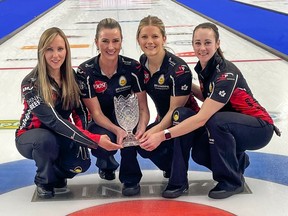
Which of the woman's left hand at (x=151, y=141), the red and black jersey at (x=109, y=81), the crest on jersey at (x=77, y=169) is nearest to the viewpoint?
the woman's left hand at (x=151, y=141)

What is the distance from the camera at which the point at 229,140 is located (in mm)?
2971

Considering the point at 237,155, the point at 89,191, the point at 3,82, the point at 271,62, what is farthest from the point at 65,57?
the point at 271,62

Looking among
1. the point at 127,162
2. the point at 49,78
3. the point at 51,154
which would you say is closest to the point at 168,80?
the point at 127,162

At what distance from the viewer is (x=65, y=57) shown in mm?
3121

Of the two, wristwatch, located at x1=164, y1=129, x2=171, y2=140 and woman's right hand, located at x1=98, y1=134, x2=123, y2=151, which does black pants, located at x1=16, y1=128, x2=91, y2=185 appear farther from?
wristwatch, located at x1=164, y1=129, x2=171, y2=140

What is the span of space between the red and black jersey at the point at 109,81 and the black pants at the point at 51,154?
0.32 meters

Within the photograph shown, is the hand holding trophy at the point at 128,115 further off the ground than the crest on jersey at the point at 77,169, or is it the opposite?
the hand holding trophy at the point at 128,115

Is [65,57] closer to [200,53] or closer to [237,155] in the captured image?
[200,53]

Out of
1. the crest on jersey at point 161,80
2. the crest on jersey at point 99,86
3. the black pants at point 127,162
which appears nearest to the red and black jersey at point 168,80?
the crest on jersey at point 161,80

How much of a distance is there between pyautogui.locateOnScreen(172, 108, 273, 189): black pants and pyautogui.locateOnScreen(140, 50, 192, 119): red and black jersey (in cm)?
17

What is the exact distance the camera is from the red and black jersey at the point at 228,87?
2.99m

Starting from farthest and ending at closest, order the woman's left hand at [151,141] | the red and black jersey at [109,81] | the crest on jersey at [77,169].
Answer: the red and black jersey at [109,81] → the crest on jersey at [77,169] → the woman's left hand at [151,141]

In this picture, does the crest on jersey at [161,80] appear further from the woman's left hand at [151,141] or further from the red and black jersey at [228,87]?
the woman's left hand at [151,141]

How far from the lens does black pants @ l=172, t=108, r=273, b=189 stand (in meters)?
2.97
